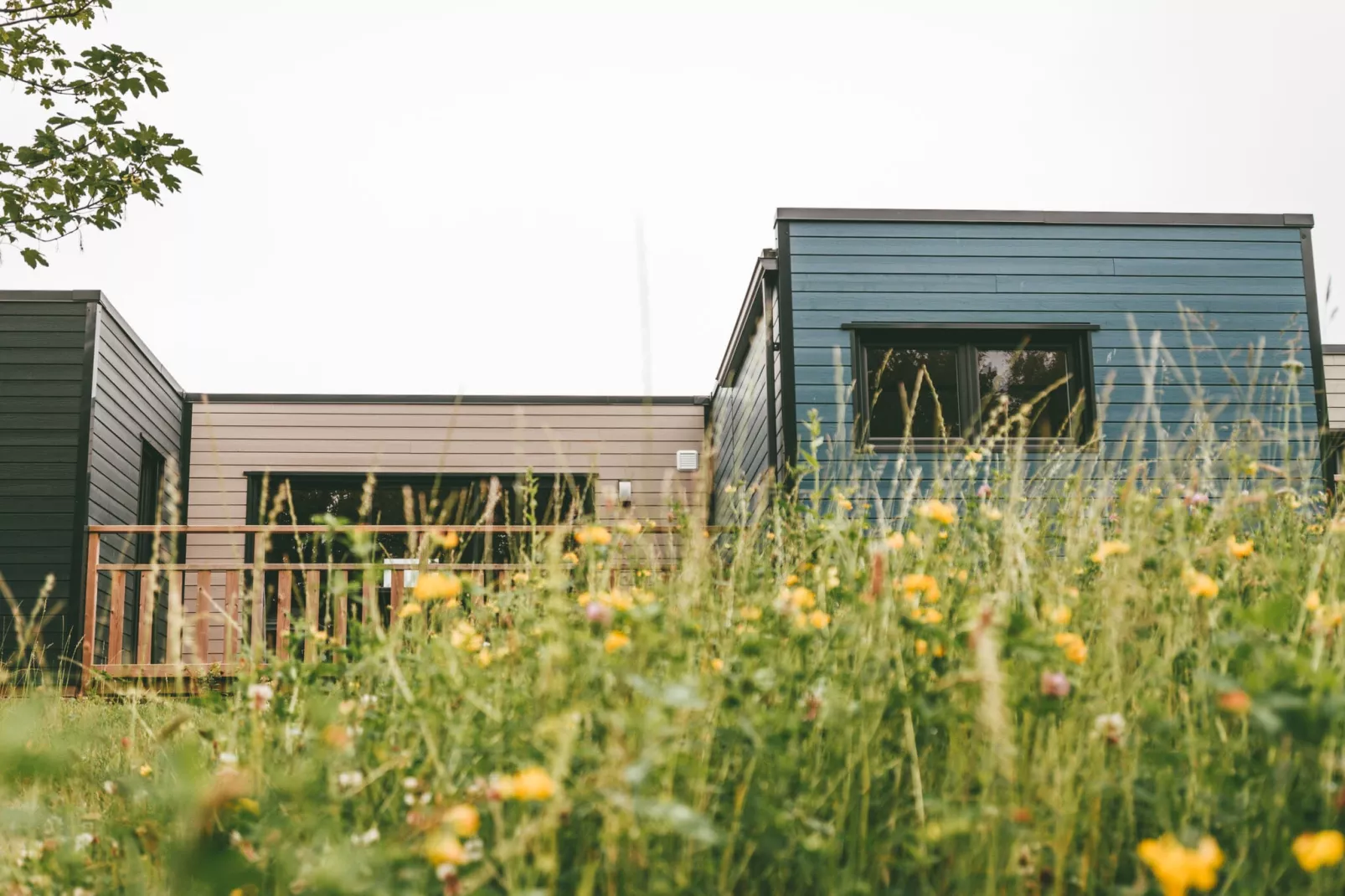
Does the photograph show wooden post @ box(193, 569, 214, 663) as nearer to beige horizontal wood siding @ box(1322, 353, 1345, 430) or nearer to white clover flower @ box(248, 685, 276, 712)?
white clover flower @ box(248, 685, 276, 712)

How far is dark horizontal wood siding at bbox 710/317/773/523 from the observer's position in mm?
8727

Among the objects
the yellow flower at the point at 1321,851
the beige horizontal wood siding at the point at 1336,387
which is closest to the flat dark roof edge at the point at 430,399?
the beige horizontal wood siding at the point at 1336,387

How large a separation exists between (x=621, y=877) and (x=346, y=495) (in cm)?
1046

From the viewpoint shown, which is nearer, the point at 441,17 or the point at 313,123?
the point at 441,17

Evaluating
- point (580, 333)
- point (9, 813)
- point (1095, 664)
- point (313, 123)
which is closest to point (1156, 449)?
point (580, 333)

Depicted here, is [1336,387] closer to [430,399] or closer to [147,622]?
[430,399]

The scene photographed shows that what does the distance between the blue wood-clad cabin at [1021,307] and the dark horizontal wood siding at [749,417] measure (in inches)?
12.1

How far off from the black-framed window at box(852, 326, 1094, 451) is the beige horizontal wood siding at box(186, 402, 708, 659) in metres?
3.31

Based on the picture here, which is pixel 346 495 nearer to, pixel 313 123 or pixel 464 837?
pixel 313 123

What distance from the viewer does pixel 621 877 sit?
57.7 inches

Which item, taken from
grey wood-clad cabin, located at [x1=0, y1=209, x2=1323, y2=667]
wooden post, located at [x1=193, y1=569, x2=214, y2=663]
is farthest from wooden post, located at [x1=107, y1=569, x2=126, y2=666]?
grey wood-clad cabin, located at [x1=0, y1=209, x2=1323, y2=667]

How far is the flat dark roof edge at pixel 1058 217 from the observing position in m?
8.12

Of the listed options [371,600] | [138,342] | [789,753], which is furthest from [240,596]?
[138,342]

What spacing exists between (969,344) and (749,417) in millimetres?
1933
